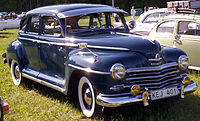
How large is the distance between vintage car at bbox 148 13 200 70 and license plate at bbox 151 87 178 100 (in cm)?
267

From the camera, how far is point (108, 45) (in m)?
4.87

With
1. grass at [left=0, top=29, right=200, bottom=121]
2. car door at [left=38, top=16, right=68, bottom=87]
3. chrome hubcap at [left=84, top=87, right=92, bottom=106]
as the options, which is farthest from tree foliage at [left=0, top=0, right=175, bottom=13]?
chrome hubcap at [left=84, top=87, right=92, bottom=106]

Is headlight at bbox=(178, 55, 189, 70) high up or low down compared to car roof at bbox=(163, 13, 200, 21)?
down

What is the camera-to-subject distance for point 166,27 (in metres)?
8.00

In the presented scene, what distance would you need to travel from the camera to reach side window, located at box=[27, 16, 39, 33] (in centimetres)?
660

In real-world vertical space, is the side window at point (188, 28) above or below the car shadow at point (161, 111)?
above

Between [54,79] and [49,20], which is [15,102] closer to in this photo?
[54,79]

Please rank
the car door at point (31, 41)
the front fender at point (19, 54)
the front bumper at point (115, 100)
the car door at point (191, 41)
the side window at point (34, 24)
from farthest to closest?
the car door at point (191, 41) → the front fender at point (19, 54) → the side window at point (34, 24) → the car door at point (31, 41) → the front bumper at point (115, 100)

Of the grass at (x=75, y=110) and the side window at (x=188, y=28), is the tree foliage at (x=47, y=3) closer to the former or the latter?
the side window at (x=188, y=28)

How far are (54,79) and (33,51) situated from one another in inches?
44.5

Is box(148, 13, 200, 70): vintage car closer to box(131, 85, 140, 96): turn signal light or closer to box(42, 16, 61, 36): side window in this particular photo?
box(42, 16, 61, 36): side window

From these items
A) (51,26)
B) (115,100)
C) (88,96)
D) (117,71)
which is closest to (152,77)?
(117,71)

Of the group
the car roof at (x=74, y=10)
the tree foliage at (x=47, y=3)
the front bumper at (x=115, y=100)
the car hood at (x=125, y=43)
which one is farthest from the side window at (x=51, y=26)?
the tree foliage at (x=47, y=3)

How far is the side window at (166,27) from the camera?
777 cm
